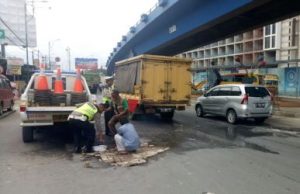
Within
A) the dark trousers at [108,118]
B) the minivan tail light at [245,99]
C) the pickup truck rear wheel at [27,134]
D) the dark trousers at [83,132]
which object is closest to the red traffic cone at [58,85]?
the pickup truck rear wheel at [27,134]

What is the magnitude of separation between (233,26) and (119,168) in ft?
46.0

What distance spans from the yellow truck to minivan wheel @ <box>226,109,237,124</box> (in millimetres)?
1867

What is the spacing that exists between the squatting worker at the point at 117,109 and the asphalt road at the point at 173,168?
1252 mm

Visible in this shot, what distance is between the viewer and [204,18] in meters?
18.1

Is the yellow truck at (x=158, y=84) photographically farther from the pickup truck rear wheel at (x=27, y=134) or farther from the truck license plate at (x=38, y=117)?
the truck license plate at (x=38, y=117)

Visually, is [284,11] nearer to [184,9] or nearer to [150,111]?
[184,9]

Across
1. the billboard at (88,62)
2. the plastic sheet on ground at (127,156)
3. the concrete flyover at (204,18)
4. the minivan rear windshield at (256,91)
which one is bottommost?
the plastic sheet on ground at (127,156)

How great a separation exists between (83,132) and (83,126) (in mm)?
221

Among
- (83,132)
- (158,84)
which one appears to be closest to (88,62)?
(158,84)

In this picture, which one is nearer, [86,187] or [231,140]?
[86,187]

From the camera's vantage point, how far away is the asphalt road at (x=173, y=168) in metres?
6.39

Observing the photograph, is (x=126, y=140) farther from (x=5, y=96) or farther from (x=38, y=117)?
(x=5, y=96)

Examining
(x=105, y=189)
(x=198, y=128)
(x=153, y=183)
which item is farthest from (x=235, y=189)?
(x=198, y=128)

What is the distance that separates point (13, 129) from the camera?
1427cm
